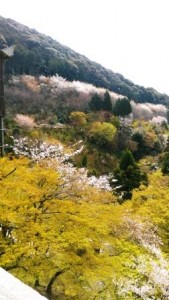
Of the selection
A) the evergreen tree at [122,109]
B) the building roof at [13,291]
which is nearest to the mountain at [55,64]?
the evergreen tree at [122,109]

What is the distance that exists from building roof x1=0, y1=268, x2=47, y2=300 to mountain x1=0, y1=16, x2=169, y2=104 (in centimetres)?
9379

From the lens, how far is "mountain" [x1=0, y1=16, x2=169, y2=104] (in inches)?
4060

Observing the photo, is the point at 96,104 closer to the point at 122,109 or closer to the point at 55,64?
the point at 122,109

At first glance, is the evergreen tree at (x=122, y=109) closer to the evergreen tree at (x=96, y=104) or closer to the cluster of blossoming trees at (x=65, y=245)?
the evergreen tree at (x=96, y=104)

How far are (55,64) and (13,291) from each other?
108m

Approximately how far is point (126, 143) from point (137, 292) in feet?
180

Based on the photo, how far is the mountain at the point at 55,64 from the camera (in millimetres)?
103125

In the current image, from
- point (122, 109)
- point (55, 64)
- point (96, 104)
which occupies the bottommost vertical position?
point (55, 64)

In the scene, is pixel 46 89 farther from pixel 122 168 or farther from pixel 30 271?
pixel 30 271

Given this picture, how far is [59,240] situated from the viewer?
54.8ft

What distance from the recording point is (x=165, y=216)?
2514 cm

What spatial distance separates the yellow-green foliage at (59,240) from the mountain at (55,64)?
255 feet

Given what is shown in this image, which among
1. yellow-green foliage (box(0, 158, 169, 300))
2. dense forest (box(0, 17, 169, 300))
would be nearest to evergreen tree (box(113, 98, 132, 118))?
dense forest (box(0, 17, 169, 300))

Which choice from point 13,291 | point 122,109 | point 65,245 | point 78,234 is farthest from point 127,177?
point 13,291
